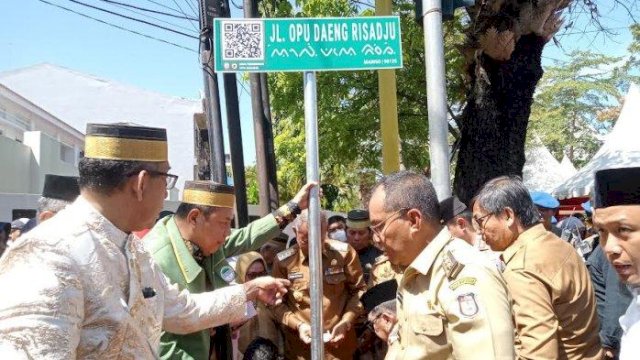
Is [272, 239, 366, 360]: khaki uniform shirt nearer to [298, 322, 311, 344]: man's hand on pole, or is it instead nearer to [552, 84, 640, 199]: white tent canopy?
[298, 322, 311, 344]: man's hand on pole

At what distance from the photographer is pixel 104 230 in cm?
198

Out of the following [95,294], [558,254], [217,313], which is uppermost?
[95,294]

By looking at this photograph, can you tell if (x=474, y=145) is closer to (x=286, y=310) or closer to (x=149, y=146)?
(x=286, y=310)

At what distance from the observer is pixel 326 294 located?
14.9 ft

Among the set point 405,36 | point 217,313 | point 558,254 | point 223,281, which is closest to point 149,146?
point 217,313

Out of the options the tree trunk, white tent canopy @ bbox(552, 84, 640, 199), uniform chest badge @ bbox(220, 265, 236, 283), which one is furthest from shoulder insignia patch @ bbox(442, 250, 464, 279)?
white tent canopy @ bbox(552, 84, 640, 199)

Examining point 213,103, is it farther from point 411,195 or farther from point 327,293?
point 411,195

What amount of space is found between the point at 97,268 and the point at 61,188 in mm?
3294

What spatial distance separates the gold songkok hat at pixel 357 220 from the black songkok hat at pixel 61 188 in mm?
2816

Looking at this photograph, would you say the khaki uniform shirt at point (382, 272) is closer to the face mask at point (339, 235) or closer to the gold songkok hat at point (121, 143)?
the face mask at point (339, 235)

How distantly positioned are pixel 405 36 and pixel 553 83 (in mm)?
28250

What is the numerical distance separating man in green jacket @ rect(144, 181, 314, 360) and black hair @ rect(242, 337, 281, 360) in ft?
2.49

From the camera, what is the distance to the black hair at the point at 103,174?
79.6 inches

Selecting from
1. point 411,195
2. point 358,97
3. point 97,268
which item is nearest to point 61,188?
point 97,268
